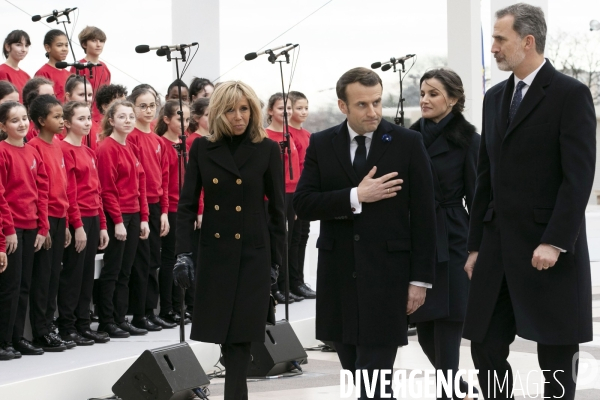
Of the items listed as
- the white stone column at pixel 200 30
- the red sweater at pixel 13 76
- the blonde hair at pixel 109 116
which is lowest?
the blonde hair at pixel 109 116

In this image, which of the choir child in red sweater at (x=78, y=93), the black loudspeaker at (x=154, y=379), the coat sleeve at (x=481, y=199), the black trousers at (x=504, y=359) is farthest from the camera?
the choir child in red sweater at (x=78, y=93)

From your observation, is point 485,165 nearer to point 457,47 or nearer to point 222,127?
point 222,127

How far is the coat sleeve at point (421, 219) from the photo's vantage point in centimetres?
351

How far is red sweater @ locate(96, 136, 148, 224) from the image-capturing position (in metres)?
5.71

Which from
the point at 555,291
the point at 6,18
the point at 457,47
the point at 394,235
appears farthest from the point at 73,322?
the point at 457,47

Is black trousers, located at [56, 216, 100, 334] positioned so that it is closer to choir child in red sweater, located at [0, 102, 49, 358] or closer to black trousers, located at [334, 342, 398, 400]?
choir child in red sweater, located at [0, 102, 49, 358]

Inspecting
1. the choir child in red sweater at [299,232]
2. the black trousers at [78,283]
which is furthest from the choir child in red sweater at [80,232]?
the choir child in red sweater at [299,232]

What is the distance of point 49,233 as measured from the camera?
205 inches

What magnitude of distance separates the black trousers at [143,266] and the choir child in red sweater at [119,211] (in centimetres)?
10

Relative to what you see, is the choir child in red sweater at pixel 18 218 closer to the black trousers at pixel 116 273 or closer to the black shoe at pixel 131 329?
the black trousers at pixel 116 273

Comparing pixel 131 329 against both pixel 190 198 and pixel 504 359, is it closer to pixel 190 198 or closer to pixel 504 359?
pixel 190 198

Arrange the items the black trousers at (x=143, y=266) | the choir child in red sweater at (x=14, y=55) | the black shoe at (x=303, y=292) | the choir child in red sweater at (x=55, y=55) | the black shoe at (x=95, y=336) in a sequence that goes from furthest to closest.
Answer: the black shoe at (x=303, y=292)
the choir child in red sweater at (x=55, y=55)
the choir child in red sweater at (x=14, y=55)
the black trousers at (x=143, y=266)
the black shoe at (x=95, y=336)

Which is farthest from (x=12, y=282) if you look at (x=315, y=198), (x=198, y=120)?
(x=315, y=198)

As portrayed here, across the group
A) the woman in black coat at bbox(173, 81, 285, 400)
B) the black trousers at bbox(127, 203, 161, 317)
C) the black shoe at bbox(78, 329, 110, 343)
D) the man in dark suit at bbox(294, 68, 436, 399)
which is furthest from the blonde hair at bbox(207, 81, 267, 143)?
the black trousers at bbox(127, 203, 161, 317)
